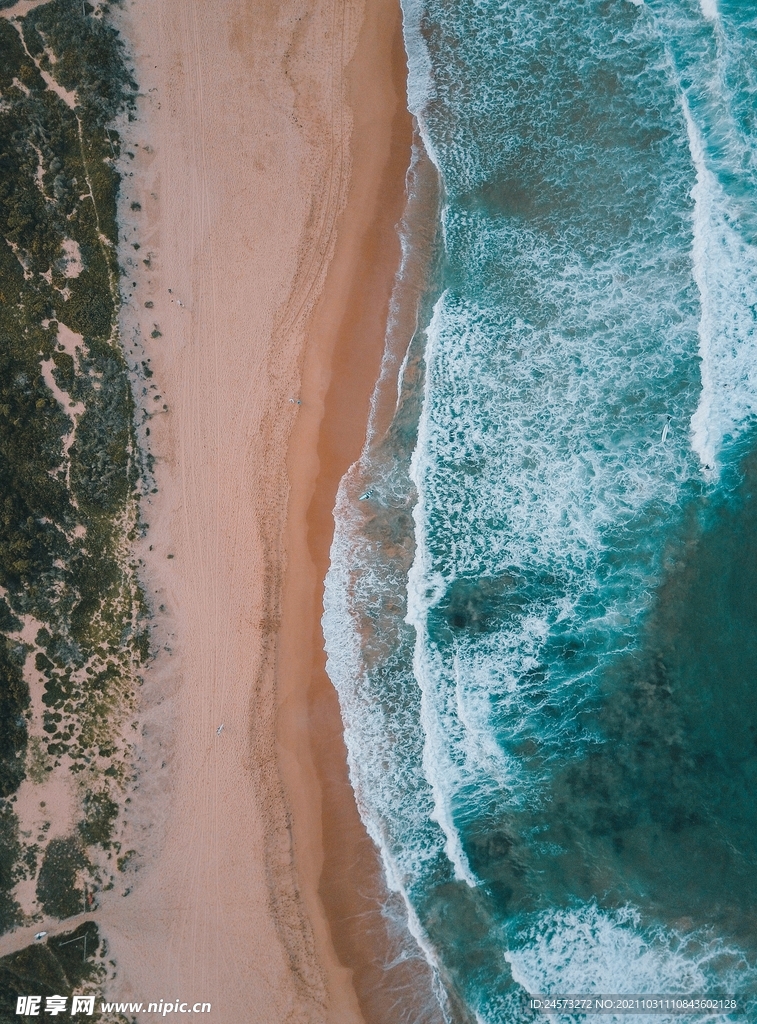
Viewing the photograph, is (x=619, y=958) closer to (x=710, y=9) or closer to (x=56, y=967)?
(x=56, y=967)

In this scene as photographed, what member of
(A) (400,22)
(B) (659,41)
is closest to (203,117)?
(A) (400,22)

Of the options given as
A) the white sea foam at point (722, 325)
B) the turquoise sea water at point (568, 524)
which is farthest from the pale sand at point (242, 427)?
the white sea foam at point (722, 325)

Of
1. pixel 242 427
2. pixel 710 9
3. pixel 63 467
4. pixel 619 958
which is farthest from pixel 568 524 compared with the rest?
pixel 710 9

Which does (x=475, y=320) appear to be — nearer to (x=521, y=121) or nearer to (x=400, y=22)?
(x=521, y=121)

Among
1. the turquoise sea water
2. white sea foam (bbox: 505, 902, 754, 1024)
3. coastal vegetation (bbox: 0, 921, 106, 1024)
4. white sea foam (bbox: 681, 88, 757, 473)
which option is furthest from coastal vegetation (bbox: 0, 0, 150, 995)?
white sea foam (bbox: 681, 88, 757, 473)

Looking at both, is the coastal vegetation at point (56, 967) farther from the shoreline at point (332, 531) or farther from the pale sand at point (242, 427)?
the shoreline at point (332, 531)
